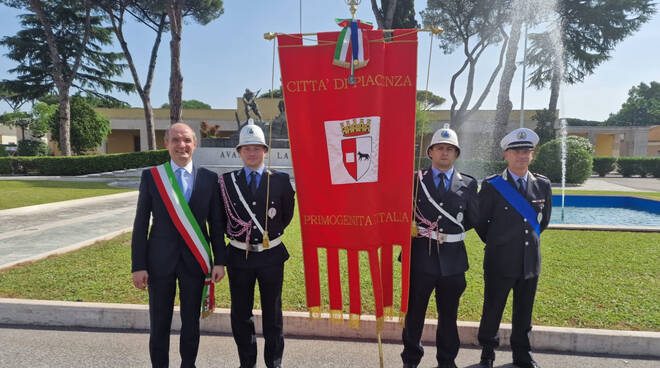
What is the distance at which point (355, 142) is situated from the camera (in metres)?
2.57

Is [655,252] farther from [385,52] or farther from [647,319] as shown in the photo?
[385,52]

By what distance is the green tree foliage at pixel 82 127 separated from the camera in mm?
25906

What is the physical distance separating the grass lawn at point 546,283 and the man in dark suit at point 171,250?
1.36 metres

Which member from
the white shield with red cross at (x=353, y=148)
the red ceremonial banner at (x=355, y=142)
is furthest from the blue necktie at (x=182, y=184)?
the white shield with red cross at (x=353, y=148)

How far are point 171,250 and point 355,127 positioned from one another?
153 cm

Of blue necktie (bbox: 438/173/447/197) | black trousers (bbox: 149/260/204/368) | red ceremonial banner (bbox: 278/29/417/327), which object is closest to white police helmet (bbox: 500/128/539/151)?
blue necktie (bbox: 438/173/447/197)

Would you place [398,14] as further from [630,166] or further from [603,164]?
[630,166]

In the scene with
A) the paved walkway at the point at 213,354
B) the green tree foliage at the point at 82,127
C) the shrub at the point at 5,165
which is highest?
the green tree foliage at the point at 82,127

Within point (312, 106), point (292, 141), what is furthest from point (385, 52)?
point (292, 141)

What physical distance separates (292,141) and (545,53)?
108ft

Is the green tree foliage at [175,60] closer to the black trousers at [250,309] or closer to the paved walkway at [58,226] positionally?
the paved walkway at [58,226]

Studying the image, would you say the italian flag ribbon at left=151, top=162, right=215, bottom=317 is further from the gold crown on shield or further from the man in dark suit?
the gold crown on shield

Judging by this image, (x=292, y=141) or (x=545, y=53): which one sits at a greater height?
(x=545, y=53)

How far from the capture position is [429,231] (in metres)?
2.70
